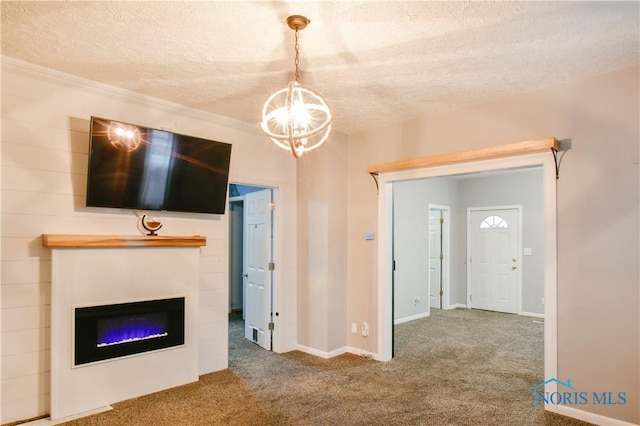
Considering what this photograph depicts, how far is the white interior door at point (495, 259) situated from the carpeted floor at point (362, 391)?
233cm

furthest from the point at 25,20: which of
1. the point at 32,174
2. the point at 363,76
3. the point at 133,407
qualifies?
the point at 133,407

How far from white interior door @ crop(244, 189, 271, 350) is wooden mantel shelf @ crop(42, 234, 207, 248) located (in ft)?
3.72

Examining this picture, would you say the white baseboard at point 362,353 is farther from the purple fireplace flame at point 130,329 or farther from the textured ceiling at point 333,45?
the textured ceiling at point 333,45

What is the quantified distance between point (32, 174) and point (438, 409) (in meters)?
3.68

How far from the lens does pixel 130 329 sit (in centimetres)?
336

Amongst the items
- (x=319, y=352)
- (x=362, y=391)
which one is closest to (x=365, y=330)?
(x=319, y=352)

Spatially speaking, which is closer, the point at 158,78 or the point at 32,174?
the point at 32,174

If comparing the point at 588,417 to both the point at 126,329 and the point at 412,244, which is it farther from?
the point at 412,244

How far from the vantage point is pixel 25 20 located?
7.69ft

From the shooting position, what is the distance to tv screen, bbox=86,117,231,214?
314cm

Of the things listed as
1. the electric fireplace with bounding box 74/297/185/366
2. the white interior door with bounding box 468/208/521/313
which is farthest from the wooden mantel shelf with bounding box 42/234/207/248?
the white interior door with bounding box 468/208/521/313

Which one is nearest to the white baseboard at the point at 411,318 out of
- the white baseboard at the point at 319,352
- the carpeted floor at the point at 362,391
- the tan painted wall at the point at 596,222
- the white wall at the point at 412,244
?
the white wall at the point at 412,244

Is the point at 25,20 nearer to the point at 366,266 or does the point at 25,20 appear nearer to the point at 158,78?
the point at 158,78

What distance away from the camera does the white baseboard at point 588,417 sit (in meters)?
2.87
